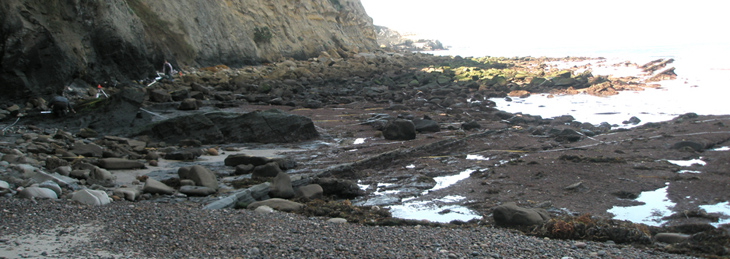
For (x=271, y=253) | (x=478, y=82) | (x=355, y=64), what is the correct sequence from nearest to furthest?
1. (x=271, y=253)
2. (x=478, y=82)
3. (x=355, y=64)

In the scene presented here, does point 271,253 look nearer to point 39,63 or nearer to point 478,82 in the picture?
point 39,63

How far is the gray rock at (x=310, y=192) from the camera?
21.0 feet

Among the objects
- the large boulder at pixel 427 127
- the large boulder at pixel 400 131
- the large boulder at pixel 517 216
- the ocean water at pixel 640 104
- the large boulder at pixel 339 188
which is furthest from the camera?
the ocean water at pixel 640 104

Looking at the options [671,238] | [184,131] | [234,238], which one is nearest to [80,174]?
[234,238]

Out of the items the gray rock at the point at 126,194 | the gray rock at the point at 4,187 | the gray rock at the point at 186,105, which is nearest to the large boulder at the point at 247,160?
the gray rock at the point at 126,194

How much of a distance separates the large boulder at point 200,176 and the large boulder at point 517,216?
3.62 meters

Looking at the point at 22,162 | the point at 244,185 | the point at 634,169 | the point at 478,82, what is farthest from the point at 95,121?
the point at 478,82

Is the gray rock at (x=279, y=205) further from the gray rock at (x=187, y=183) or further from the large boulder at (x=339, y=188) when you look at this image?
the gray rock at (x=187, y=183)

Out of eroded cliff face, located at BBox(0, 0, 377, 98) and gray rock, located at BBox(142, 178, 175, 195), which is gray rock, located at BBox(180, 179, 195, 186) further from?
eroded cliff face, located at BBox(0, 0, 377, 98)

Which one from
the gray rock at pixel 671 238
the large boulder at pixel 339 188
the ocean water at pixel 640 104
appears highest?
the gray rock at pixel 671 238

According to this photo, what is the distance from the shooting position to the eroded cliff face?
11.9 m

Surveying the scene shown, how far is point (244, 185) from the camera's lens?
6.85 m

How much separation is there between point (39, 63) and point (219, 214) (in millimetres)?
9853

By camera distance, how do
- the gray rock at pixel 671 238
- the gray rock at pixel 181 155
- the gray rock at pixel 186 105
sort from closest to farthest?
the gray rock at pixel 671 238
the gray rock at pixel 181 155
the gray rock at pixel 186 105
